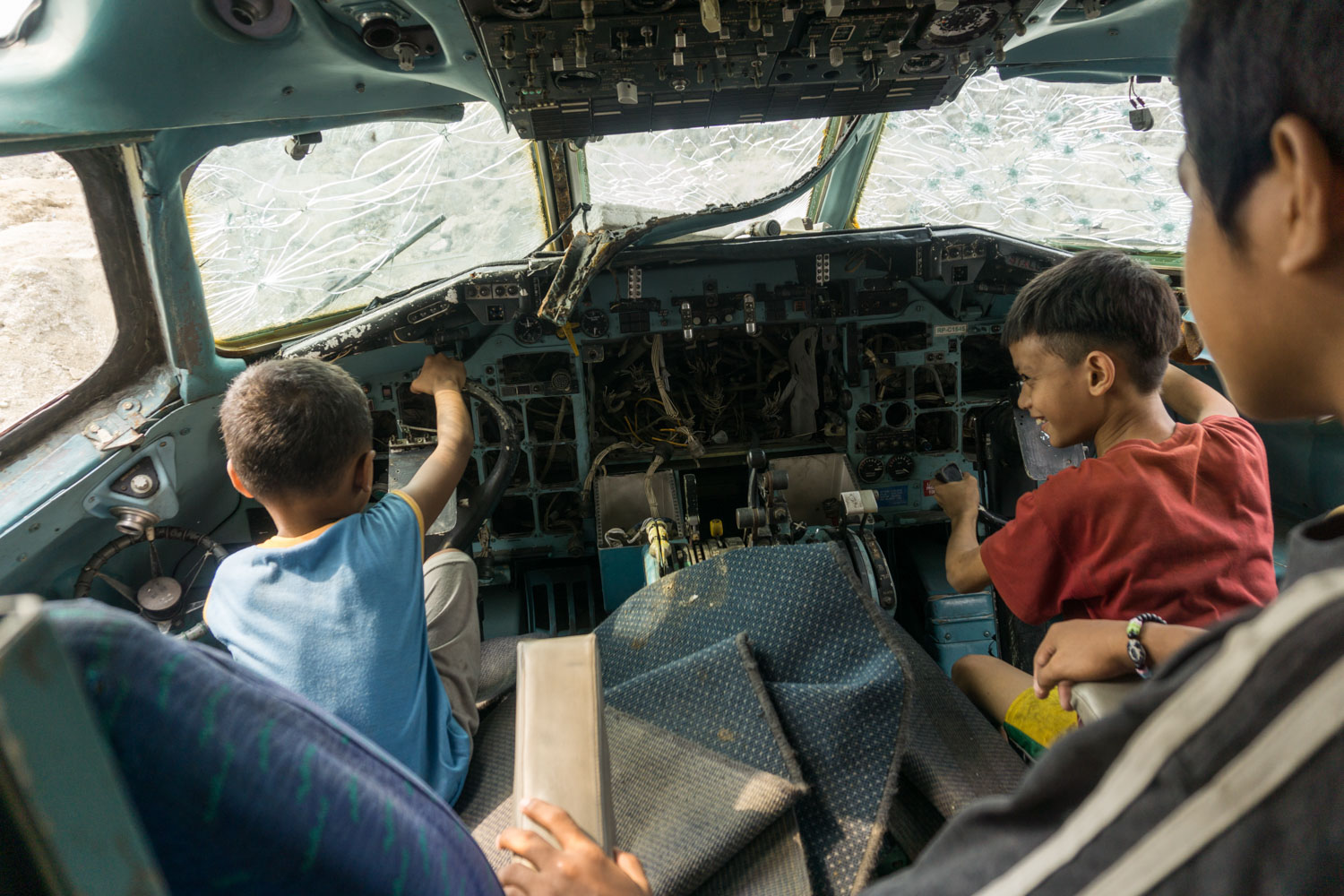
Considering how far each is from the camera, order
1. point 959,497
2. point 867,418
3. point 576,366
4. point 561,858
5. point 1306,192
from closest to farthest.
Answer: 1. point 1306,192
2. point 561,858
3. point 959,497
4. point 576,366
5. point 867,418

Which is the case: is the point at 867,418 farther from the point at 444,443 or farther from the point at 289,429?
the point at 289,429

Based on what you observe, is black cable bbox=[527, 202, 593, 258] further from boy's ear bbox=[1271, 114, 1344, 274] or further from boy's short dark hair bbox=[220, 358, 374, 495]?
boy's ear bbox=[1271, 114, 1344, 274]

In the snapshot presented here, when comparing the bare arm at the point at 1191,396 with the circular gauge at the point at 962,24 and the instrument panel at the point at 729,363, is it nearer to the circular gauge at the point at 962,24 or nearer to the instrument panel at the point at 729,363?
the circular gauge at the point at 962,24

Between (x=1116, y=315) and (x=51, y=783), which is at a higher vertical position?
(x=51, y=783)

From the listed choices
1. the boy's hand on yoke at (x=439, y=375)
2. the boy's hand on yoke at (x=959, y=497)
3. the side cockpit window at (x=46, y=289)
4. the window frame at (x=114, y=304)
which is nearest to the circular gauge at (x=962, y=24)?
the boy's hand on yoke at (x=959, y=497)

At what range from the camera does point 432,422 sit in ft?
10.9

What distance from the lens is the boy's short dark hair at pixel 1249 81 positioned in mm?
465

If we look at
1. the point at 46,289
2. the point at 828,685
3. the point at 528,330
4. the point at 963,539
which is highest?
the point at 46,289

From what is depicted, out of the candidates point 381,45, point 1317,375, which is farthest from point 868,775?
point 381,45

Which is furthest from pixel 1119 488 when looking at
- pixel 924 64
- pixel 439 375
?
pixel 439 375

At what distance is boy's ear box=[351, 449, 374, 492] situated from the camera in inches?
69.9

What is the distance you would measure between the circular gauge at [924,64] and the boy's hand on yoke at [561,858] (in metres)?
1.85

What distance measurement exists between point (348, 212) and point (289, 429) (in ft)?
5.44

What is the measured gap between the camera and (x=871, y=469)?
11.3ft
